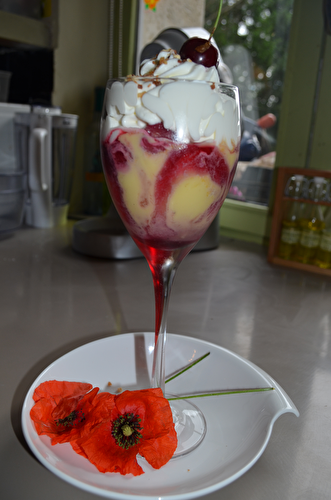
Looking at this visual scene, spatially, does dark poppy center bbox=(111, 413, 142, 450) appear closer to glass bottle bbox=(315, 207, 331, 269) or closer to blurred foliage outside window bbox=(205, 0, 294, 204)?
glass bottle bbox=(315, 207, 331, 269)

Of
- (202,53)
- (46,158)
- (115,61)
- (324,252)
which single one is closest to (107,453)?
(202,53)

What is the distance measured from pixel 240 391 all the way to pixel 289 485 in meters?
0.10

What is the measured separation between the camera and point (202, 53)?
396mm

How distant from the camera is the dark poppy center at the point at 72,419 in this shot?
1.32 ft

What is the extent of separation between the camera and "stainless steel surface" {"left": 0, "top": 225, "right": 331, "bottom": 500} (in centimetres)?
40

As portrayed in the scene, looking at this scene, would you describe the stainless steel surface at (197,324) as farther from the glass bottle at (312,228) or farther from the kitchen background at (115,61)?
the kitchen background at (115,61)

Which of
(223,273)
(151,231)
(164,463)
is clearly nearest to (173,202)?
(151,231)

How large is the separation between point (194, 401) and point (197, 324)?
0.97 feet

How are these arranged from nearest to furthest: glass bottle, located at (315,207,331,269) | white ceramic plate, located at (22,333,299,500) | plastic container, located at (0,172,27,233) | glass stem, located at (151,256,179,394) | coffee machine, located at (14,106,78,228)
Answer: white ceramic plate, located at (22,333,299,500) → glass stem, located at (151,256,179,394) → glass bottle, located at (315,207,331,269) → plastic container, located at (0,172,27,233) → coffee machine, located at (14,106,78,228)

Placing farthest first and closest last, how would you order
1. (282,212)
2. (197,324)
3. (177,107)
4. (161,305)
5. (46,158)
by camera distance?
(46,158)
(282,212)
(197,324)
(161,305)
(177,107)

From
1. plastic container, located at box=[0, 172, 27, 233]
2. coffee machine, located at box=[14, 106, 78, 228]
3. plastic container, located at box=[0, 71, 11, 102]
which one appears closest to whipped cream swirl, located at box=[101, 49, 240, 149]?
plastic container, located at box=[0, 172, 27, 233]

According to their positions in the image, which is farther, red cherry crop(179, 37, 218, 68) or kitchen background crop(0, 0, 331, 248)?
kitchen background crop(0, 0, 331, 248)

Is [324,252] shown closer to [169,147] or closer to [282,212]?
[282,212]

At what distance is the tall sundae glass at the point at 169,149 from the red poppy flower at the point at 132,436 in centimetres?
3
